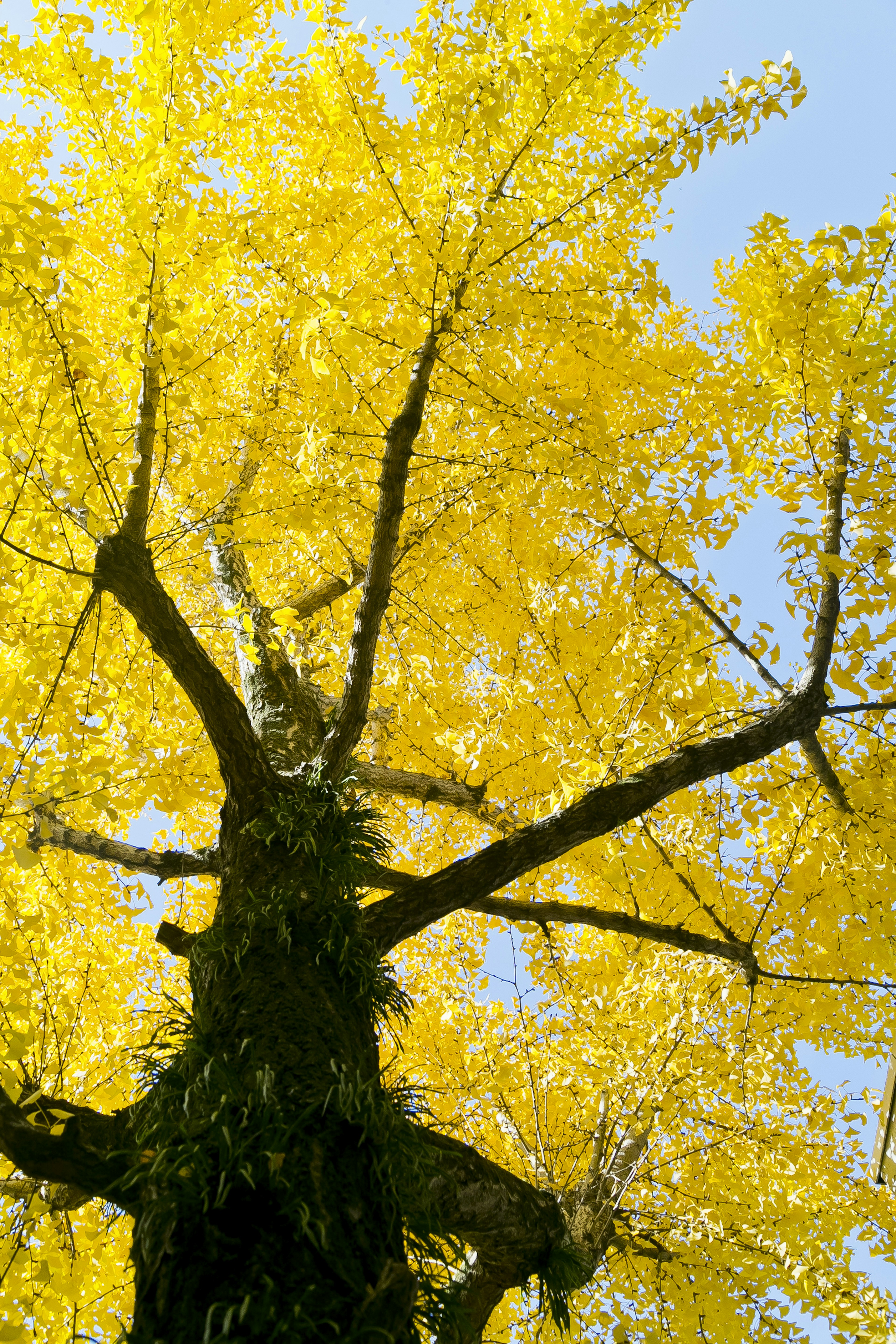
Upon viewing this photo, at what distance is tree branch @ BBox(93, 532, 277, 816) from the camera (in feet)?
10.2

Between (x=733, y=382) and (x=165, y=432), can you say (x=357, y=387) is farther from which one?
(x=733, y=382)

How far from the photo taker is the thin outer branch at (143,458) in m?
3.27

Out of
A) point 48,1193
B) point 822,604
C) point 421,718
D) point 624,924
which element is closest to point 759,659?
point 822,604

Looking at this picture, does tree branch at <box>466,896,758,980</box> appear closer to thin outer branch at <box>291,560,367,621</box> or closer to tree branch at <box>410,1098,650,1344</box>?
tree branch at <box>410,1098,650,1344</box>

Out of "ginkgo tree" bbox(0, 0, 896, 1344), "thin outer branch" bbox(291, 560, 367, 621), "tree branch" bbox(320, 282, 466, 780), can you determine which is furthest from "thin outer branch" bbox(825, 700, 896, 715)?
"thin outer branch" bbox(291, 560, 367, 621)

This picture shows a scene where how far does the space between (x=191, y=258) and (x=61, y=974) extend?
4307mm

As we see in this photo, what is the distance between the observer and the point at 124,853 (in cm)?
375

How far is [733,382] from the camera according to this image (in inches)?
192

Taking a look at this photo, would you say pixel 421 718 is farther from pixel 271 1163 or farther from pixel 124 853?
pixel 271 1163

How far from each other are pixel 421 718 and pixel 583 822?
240 centimetres

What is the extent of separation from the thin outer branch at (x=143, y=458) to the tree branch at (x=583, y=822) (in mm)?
1837

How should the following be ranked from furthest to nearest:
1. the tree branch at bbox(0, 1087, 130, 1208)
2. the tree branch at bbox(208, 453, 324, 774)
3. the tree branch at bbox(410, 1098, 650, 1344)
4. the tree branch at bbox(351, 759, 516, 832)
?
the tree branch at bbox(351, 759, 516, 832) → the tree branch at bbox(208, 453, 324, 774) → the tree branch at bbox(410, 1098, 650, 1344) → the tree branch at bbox(0, 1087, 130, 1208)

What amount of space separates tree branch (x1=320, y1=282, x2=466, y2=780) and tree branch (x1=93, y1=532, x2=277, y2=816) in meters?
0.33

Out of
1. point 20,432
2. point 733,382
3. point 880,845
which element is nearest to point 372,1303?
point 20,432
